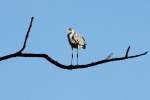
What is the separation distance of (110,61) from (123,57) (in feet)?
0.61

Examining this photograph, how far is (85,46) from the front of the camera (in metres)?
16.5

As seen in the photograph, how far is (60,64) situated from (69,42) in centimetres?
1228

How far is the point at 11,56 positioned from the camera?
5223mm

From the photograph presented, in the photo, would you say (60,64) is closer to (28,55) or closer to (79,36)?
(28,55)

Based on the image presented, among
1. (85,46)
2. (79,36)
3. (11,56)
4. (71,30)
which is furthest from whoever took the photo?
(71,30)

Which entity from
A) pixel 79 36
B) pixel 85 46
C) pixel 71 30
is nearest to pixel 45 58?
pixel 85 46

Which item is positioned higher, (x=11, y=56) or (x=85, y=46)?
(x=11, y=56)

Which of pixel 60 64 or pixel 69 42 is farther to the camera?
pixel 69 42

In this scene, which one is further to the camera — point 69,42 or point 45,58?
point 69,42

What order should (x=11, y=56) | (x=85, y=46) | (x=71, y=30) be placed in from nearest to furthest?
(x=11, y=56) → (x=85, y=46) → (x=71, y=30)

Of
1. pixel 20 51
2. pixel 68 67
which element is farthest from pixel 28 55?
pixel 68 67

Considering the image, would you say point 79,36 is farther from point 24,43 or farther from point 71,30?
point 24,43

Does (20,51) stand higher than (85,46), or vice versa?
(20,51)

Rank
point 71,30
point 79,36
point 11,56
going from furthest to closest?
point 71,30 < point 79,36 < point 11,56
